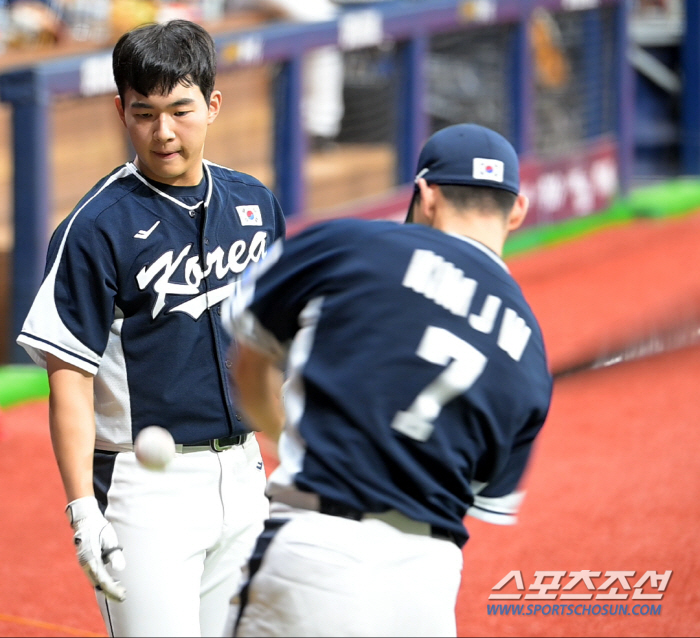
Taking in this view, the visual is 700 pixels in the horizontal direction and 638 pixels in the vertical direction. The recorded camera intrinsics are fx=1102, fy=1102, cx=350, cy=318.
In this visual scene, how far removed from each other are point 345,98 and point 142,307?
7.45 m

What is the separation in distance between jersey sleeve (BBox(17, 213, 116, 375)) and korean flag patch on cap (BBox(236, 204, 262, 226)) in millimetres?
343

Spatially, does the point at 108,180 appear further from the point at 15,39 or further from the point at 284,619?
the point at 15,39

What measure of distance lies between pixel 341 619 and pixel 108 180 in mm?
1056

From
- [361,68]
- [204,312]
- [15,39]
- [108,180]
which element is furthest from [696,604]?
[361,68]

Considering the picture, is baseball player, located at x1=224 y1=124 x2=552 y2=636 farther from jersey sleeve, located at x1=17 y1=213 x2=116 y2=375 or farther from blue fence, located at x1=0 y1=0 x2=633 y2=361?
blue fence, located at x1=0 y1=0 x2=633 y2=361

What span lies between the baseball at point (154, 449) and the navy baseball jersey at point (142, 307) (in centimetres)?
20

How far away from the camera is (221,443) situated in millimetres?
2303

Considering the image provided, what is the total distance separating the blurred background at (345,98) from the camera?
5.83 metres

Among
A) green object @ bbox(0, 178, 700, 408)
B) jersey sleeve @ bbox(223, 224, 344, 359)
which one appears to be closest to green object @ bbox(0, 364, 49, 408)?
jersey sleeve @ bbox(223, 224, 344, 359)

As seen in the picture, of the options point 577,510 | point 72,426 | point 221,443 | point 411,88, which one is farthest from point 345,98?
point 72,426

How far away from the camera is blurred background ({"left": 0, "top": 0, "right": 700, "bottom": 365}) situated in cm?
583

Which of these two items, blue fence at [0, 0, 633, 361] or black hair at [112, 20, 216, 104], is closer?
Answer: black hair at [112, 20, 216, 104]

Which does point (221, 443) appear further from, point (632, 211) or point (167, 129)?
point (632, 211)

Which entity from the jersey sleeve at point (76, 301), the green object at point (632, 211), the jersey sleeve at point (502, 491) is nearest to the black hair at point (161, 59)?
the jersey sleeve at point (76, 301)
